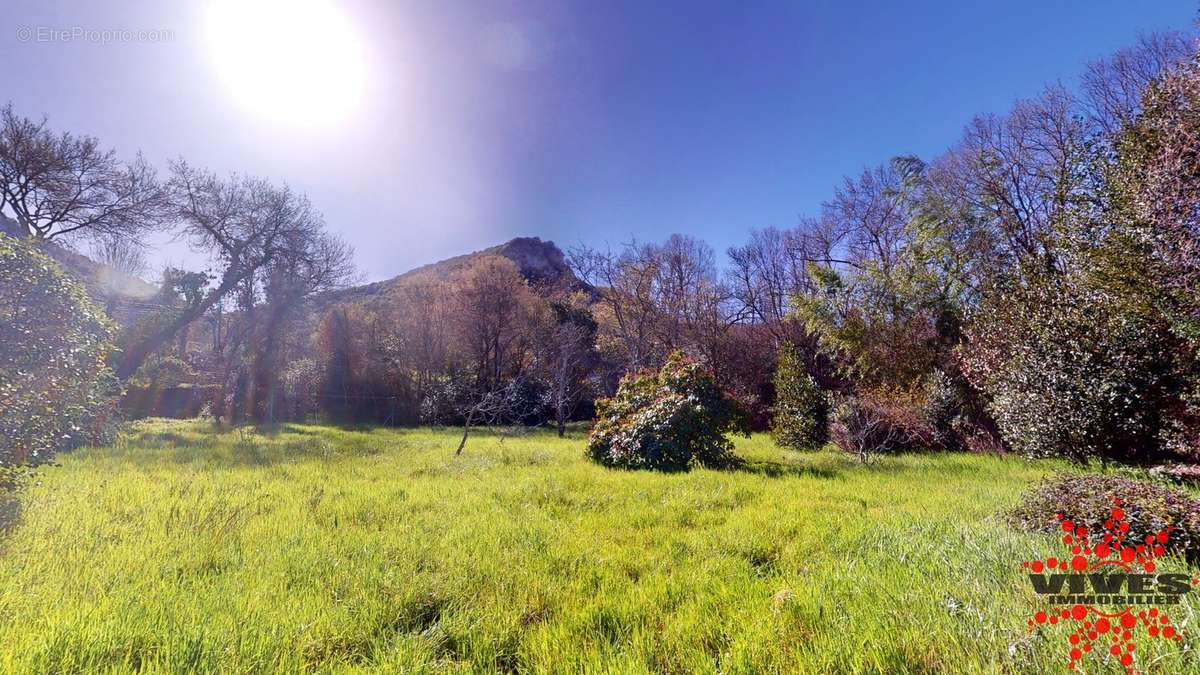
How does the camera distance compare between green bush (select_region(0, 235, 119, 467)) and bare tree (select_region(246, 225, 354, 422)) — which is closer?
green bush (select_region(0, 235, 119, 467))

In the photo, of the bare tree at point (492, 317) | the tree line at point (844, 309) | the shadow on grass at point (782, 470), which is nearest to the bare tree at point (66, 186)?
the tree line at point (844, 309)


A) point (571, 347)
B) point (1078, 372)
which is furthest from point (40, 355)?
point (571, 347)

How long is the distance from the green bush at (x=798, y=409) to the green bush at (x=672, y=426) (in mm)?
3262

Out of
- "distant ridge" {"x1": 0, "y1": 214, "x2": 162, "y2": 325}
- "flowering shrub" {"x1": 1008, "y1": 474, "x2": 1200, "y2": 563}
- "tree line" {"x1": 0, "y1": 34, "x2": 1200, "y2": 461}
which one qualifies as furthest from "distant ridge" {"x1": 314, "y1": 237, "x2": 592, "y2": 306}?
"flowering shrub" {"x1": 1008, "y1": 474, "x2": 1200, "y2": 563}

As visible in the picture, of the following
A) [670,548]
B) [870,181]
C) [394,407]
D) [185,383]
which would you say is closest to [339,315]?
[394,407]

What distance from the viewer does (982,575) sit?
8.40ft

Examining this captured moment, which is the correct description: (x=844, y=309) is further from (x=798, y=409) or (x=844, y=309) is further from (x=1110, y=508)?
(x=1110, y=508)

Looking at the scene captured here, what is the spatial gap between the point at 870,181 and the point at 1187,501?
62.1 feet

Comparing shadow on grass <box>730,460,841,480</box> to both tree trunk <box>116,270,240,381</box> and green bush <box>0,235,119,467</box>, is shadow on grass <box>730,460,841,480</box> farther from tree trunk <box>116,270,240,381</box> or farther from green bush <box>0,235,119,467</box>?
tree trunk <box>116,270,240,381</box>

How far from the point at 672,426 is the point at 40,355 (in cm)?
820

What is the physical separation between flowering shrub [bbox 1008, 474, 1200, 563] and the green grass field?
0.32 meters

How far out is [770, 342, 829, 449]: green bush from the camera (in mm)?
11492

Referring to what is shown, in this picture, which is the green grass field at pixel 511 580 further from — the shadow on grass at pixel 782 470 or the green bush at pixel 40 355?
the shadow on grass at pixel 782 470

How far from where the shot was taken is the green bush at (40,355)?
370 cm
